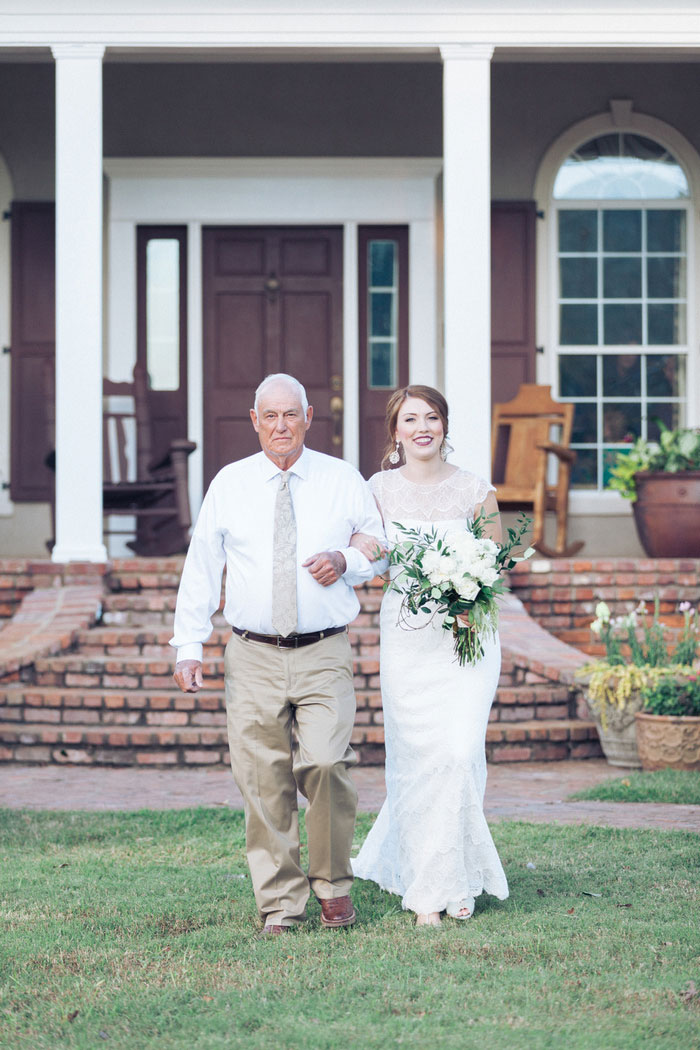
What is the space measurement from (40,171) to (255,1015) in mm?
7824

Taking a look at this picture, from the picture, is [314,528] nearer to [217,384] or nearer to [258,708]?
[258,708]

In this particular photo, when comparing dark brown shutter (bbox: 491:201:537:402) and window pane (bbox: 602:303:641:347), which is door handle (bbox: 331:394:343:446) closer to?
dark brown shutter (bbox: 491:201:537:402)

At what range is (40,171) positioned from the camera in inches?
376

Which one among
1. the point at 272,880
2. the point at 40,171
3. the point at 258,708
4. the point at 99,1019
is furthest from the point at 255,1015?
the point at 40,171

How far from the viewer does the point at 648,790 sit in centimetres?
540

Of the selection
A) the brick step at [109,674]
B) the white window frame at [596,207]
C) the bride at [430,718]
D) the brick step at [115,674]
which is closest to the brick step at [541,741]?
the brick step at [115,674]

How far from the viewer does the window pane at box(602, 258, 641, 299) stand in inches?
381

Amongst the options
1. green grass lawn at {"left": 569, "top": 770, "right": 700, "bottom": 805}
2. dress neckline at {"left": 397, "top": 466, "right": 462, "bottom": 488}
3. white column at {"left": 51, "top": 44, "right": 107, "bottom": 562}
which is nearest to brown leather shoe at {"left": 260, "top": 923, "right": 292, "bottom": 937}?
dress neckline at {"left": 397, "top": 466, "right": 462, "bottom": 488}

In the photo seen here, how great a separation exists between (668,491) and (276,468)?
16.4 ft

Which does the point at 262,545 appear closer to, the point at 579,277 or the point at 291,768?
the point at 291,768

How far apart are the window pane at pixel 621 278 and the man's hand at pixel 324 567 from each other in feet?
21.6

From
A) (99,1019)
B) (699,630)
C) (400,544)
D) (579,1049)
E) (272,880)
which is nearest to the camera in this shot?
(579,1049)
